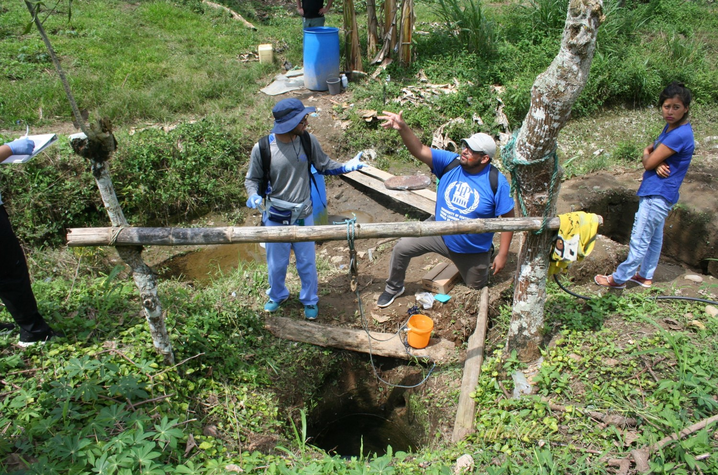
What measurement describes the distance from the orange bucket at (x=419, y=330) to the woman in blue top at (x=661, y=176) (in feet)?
5.86

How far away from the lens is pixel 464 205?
13.1 feet

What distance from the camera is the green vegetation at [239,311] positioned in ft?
9.07

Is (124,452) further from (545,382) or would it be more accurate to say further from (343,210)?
(343,210)

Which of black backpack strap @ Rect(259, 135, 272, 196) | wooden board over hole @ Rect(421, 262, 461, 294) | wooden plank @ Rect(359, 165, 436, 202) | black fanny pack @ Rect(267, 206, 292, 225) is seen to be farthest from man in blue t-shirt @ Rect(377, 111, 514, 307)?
wooden plank @ Rect(359, 165, 436, 202)

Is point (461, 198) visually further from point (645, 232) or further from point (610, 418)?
point (610, 418)

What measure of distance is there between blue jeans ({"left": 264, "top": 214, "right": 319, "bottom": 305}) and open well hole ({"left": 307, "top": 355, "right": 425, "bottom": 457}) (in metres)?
0.72

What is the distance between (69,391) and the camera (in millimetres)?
2840

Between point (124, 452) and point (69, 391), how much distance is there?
66 cm

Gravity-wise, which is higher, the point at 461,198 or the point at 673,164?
the point at 673,164

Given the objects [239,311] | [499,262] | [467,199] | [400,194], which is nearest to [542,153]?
[467,199]

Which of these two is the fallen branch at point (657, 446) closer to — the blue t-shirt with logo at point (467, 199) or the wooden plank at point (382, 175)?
the blue t-shirt with logo at point (467, 199)

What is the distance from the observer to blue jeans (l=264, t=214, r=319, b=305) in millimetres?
4020

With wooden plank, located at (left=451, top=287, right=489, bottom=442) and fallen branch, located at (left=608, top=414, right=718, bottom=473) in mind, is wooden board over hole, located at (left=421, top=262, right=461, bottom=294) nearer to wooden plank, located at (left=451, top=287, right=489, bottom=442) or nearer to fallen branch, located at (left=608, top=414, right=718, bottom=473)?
wooden plank, located at (left=451, top=287, right=489, bottom=442)

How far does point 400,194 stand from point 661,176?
10.8ft
